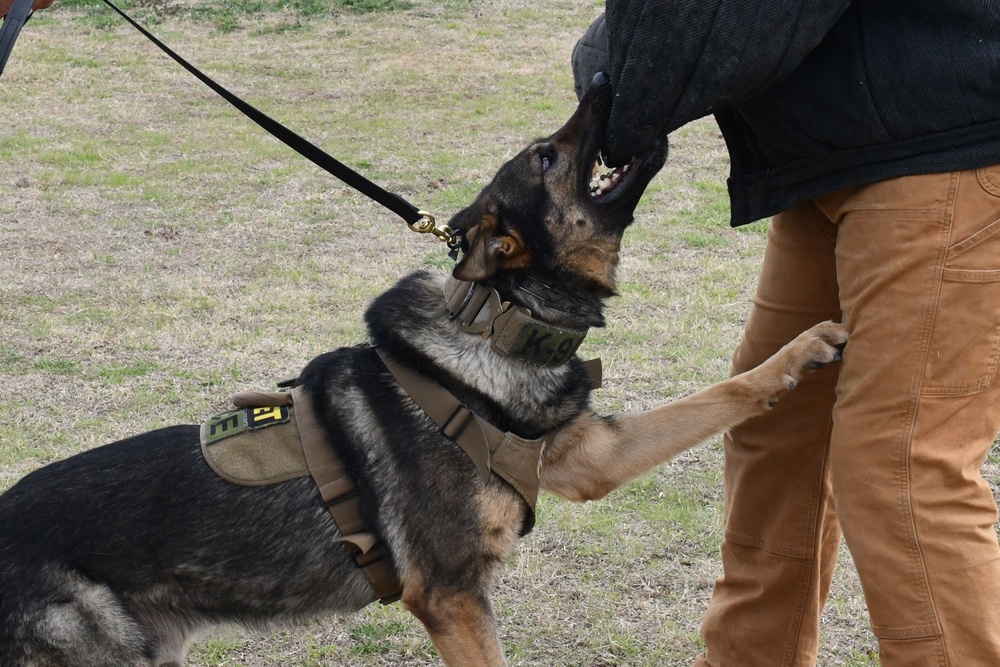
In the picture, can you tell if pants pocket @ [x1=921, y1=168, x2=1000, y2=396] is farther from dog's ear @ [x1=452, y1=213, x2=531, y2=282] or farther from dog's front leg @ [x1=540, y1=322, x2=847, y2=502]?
dog's ear @ [x1=452, y1=213, x2=531, y2=282]

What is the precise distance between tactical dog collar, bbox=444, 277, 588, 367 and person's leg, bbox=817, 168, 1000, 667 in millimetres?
964

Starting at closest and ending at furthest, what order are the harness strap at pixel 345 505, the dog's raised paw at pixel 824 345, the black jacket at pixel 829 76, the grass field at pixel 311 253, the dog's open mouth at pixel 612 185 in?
the black jacket at pixel 829 76
the dog's raised paw at pixel 824 345
the harness strap at pixel 345 505
the dog's open mouth at pixel 612 185
the grass field at pixel 311 253

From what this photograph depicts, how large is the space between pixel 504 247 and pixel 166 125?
407 inches

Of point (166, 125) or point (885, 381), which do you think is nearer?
point (885, 381)

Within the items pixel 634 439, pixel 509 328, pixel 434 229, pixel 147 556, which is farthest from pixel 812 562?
pixel 147 556

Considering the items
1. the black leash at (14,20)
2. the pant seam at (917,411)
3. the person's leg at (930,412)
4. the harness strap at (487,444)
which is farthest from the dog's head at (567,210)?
the black leash at (14,20)

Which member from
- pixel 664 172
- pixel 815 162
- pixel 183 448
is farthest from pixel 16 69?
pixel 815 162

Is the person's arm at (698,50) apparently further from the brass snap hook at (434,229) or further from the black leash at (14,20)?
the black leash at (14,20)

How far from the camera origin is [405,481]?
3045 mm

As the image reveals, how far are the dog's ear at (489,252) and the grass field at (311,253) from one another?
1.55m

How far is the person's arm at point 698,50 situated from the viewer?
2355mm

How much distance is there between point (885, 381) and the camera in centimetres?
246

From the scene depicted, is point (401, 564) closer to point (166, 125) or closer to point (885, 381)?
point (885, 381)

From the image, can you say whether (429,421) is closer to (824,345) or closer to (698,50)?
(824,345)
